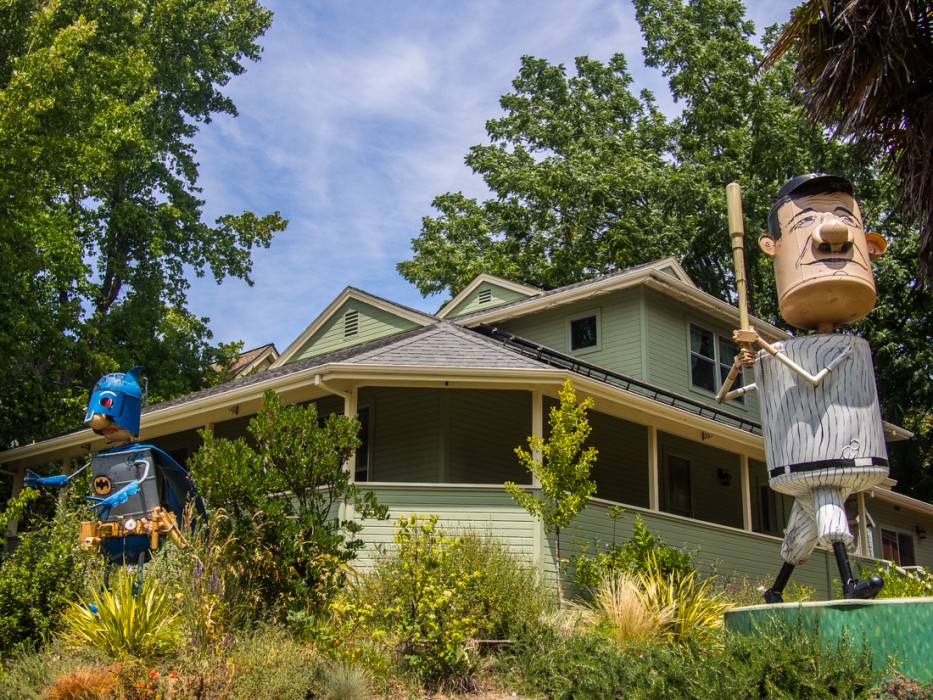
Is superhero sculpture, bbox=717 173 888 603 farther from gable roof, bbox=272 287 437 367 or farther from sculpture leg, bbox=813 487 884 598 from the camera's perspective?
gable roof, bbox=272 287 437 367

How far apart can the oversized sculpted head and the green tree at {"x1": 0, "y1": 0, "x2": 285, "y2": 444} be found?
521 inches

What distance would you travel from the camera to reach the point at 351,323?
64.6 ft

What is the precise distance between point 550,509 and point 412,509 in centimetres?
207

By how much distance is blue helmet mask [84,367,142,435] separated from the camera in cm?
1173

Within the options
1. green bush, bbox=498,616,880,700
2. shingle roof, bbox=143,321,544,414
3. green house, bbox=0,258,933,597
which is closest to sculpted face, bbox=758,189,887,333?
green bush, bbox=498,616,880,700

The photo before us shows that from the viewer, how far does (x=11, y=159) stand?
16.9 m

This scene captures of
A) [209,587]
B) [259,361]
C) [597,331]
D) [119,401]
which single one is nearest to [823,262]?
[209,587]

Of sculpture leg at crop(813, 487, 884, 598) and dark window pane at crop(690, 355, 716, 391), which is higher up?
dark window pane at crop(690, 355, 716, 391)

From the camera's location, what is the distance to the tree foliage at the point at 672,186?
26656mm

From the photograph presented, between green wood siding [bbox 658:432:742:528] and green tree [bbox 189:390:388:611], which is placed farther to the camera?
green wood siding [bbox 658:432:742:528]

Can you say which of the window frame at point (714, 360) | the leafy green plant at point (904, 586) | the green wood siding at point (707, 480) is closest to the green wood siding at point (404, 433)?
the green wood siding at point (707, 480)

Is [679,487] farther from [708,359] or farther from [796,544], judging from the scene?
[796,544]

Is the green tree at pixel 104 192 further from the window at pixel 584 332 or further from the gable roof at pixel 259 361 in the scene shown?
the window at pixel 584 332

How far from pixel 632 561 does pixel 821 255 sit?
5.00 m
